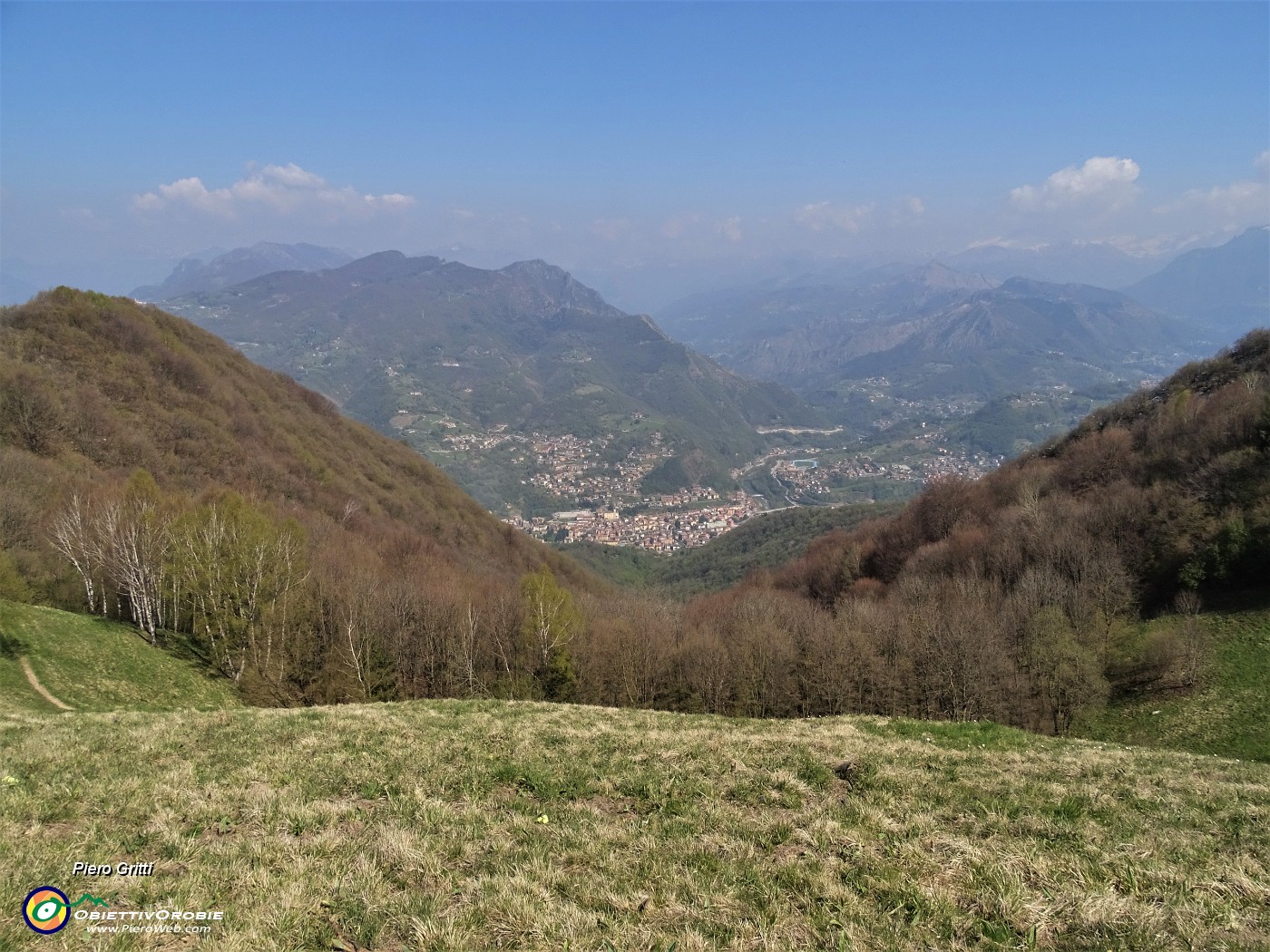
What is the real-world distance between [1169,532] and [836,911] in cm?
5171

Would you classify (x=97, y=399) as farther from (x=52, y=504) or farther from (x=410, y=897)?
(x=410, y=897)

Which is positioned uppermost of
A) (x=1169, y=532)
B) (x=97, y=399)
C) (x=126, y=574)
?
(x=97, y=399)

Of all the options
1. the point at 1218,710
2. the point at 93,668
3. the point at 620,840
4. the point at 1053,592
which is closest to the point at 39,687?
the point at 93,668

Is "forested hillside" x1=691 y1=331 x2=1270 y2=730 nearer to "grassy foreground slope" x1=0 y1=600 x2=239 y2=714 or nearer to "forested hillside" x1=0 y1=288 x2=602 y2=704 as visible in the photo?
"forested hillside" x1=0 y1=288 x2=602 y2=704

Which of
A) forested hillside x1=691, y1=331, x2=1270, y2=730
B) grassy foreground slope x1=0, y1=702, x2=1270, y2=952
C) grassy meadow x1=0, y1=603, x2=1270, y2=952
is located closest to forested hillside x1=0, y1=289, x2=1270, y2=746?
forested hillside x1=691, y1=331, x2=1270, y2=730

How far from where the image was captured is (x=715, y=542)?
173625mm

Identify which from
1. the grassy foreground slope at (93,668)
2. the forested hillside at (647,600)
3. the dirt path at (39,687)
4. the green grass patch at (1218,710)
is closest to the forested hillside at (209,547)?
the forested hillside at (647,600)

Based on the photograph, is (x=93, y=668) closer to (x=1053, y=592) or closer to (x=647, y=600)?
(x=647, y=600)

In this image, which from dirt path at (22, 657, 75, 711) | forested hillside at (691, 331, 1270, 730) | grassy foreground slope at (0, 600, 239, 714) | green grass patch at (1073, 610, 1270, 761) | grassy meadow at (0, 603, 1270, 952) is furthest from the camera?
forested hillside at (691, 331, 1270, 730)

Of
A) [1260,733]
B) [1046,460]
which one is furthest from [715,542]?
[1260,733]

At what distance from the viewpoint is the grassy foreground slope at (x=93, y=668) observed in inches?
867

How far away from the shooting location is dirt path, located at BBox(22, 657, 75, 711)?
21.0 m

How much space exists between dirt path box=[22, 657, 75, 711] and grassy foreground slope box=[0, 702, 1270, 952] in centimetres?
1064

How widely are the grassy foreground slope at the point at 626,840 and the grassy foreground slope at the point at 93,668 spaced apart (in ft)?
39.5
